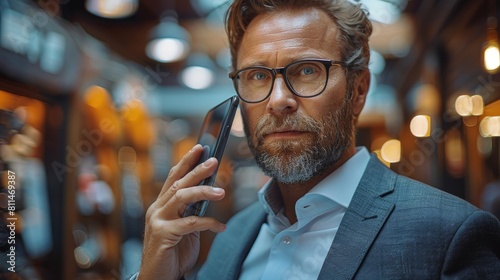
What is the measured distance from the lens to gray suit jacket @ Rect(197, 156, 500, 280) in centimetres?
109

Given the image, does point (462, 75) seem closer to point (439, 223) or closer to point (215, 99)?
point (439, 223)

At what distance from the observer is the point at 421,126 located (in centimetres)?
340

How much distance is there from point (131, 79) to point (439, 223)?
2865 millimetres

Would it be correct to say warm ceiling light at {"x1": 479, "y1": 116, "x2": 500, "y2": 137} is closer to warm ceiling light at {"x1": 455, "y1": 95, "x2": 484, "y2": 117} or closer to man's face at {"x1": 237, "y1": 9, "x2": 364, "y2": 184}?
warm ceiling light at {"x1": 455, "y1": 95, "x2": 484, "y2": 117}

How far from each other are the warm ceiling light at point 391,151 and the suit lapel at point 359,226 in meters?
2.50

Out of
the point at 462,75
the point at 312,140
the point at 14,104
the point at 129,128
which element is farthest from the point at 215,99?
the point at 312,140

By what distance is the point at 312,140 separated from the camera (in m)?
1.27

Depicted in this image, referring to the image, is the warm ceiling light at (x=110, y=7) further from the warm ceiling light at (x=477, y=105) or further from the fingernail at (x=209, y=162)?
Answer: the warm ceiling light at (x=477, y=105)

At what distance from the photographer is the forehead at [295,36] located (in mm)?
1304

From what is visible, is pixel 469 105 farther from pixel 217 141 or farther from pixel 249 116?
pixel 217 141

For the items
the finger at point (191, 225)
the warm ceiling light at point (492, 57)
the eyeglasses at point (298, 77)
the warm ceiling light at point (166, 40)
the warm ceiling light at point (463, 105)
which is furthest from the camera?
the warm ceiling light at point (166, 40)

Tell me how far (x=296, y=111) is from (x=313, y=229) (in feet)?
1.09

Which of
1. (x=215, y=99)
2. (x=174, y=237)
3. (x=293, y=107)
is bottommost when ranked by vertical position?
(x=215, y=99)

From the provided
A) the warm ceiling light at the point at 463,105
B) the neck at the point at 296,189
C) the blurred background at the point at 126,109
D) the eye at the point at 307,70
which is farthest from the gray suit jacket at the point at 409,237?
the warm ceiling light at the point at 463,105
